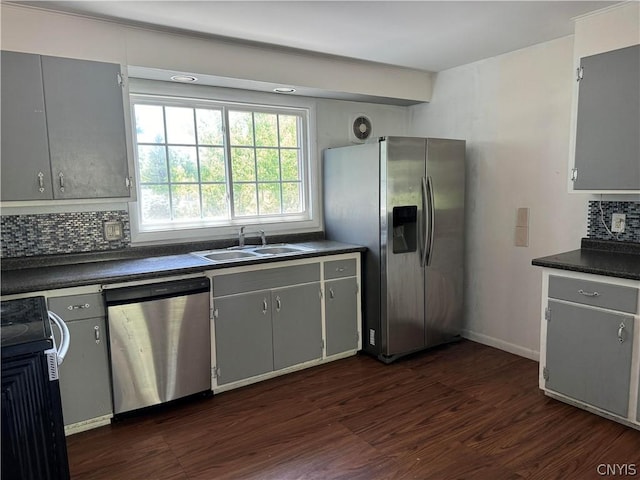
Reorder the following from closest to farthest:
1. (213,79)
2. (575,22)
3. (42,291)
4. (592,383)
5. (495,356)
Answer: (42,291) < (592,383) < (575,22) < (213,79) < (495,356)

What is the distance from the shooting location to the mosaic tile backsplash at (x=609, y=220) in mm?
2709

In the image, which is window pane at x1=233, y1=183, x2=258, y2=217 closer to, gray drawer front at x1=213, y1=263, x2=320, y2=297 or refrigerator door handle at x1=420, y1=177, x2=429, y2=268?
gray drawer front at x1=213, y1=263, x2=320, y2=297

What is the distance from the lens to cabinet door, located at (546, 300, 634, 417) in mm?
2318

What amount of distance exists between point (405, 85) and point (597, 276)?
7.39 feet

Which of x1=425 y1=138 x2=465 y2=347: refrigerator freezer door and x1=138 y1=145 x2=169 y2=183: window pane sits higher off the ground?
x1=138 y1=145 x2=169 y2=183: window pane

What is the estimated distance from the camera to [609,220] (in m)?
2.83

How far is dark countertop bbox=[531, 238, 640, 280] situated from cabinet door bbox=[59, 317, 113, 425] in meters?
2.60

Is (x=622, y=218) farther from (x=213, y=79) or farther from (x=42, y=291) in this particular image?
(x=42, y=291)

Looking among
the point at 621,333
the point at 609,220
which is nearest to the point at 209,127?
the point at 609,220

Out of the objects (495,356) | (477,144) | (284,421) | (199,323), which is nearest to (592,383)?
(495,356)

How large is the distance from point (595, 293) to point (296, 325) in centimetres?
189

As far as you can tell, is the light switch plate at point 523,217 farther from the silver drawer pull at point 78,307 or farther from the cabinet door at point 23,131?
the cabinet door at point 23,131

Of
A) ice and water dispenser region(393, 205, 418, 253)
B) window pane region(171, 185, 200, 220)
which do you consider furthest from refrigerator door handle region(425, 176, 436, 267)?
window pane region(171, 185, 200, 220)

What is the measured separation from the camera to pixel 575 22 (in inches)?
105
